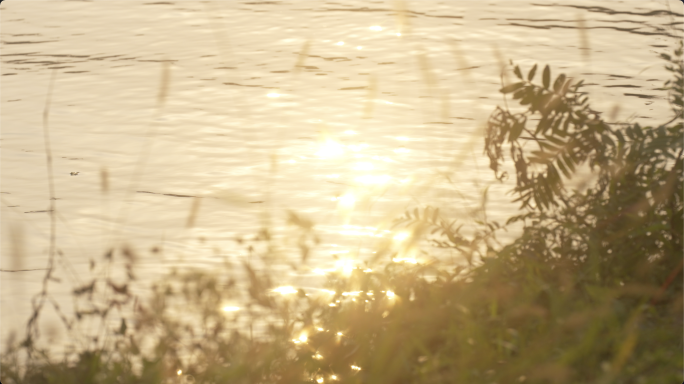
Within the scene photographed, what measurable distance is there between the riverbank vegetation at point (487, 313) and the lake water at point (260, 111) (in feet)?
1.29

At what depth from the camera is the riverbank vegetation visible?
3.17m

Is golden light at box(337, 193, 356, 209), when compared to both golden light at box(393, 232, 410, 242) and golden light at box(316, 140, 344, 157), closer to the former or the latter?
golden light at box(393, 232, 410, 242)

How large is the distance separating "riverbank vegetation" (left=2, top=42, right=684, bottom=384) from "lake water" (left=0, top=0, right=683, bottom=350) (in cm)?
39

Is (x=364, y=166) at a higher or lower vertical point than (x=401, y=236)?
lower

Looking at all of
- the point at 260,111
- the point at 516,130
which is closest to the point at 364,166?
the point at 260,111

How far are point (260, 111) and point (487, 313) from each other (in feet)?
15.1

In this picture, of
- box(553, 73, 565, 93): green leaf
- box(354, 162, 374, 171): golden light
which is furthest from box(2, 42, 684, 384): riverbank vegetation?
box(354, 162, 374, 171): golden light

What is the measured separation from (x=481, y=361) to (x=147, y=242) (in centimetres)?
258

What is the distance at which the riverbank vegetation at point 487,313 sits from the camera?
125 inches

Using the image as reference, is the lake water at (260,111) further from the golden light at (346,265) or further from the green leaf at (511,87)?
the green leaf at (511,87)

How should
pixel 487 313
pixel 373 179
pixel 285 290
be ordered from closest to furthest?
1. pixel 487 313
2. pixel 285 290
3. pixel 373 179

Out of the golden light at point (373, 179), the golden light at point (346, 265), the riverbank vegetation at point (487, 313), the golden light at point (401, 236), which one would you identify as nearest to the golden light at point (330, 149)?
the golden light at point (373, 179)

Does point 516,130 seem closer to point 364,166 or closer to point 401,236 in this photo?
point 401,236

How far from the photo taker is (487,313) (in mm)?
3600
